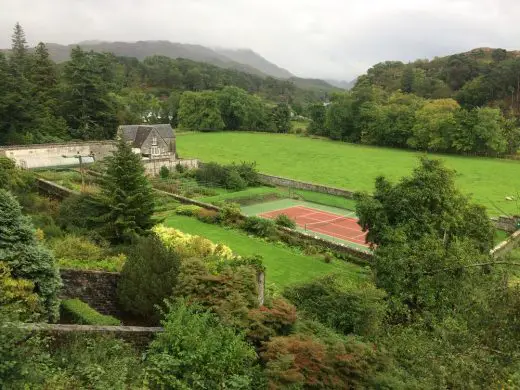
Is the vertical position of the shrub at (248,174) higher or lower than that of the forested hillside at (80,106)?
lower

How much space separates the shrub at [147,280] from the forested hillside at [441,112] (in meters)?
54.3

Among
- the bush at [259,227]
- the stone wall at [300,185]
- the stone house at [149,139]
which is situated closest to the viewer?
the bush at [259,227]

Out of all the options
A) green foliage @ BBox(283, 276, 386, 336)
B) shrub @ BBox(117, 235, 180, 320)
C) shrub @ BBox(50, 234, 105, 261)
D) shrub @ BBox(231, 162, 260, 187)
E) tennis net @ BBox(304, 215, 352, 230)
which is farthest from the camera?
shrub @ BBox(231, 162, 260, 187)

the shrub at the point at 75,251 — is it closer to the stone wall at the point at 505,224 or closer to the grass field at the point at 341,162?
the stone wall at the point at 505,224

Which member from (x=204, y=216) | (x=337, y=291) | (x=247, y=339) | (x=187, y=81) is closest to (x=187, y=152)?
(x=204, y=216)

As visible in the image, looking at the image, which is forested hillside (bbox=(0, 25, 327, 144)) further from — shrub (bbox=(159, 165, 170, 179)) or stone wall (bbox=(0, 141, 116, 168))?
shrub (bbox=(159, 165, 170, 179))

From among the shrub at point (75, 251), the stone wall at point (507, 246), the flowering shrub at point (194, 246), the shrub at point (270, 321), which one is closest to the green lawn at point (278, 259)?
the flowering shrub at point (194, 246)

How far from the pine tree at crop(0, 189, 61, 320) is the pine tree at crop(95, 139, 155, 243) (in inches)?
344

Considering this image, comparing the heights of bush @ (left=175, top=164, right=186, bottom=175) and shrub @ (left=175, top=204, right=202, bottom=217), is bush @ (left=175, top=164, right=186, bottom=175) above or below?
above

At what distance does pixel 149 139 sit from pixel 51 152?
11.0 meters

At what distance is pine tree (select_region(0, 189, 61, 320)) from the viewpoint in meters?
10.7

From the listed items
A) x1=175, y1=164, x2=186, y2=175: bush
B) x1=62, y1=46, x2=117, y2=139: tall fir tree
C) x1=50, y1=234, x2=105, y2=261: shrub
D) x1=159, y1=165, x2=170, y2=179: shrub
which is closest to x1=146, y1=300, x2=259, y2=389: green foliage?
x1=50, y1=234, x2=105, y2=261: shrub

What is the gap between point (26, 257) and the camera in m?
10.8

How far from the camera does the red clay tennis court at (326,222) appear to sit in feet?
96.8
